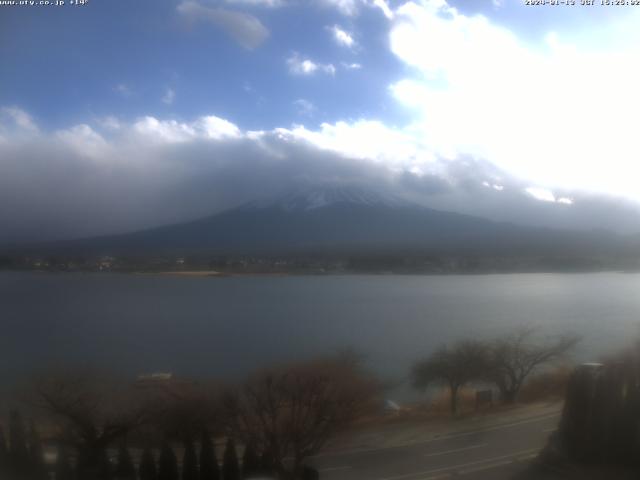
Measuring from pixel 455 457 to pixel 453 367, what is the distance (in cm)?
53

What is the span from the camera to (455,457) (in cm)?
237

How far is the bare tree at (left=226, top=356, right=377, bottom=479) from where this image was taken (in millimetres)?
2355

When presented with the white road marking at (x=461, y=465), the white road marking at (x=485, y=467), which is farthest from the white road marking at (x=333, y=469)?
the white road marking at (x=485, y=467)

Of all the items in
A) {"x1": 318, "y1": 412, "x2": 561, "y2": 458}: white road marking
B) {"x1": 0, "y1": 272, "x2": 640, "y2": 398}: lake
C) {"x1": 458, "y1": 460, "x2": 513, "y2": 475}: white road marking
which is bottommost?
{"x1": 458, "y1": 460, "x2": 513, "y2": 475}: white road marking

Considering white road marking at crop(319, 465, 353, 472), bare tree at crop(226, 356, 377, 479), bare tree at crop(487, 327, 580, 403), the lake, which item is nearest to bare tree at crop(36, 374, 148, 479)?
the lake

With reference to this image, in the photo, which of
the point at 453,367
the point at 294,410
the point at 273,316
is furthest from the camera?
the point at 273,316

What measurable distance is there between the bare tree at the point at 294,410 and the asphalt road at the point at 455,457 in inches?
5.1

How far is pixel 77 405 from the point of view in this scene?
7.70 ft

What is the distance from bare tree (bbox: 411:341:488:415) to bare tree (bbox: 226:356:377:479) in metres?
0.36

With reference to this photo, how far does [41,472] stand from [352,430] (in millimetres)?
1458

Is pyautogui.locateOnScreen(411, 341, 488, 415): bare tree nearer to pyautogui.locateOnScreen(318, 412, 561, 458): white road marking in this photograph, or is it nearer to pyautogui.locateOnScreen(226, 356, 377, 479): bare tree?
pyautogui.locateOnScreen(318, 412, 561, 458): white road marking

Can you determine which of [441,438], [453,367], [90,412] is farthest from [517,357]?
[90,412]

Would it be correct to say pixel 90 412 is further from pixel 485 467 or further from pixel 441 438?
pixel 485 467

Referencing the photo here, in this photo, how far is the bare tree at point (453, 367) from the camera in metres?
2.72
